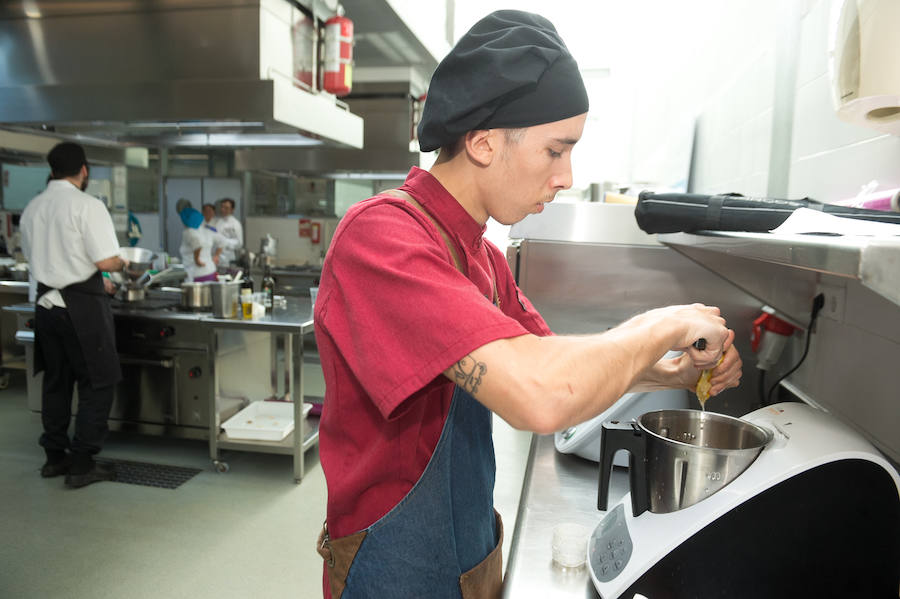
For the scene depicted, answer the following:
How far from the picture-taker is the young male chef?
73cm

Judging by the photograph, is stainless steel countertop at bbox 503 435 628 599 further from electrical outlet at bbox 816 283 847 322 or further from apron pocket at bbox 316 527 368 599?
electrical outlet at bbox 816 283 847 322

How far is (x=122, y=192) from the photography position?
28.3 feet

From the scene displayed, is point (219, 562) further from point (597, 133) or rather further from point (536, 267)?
point (597, 133)

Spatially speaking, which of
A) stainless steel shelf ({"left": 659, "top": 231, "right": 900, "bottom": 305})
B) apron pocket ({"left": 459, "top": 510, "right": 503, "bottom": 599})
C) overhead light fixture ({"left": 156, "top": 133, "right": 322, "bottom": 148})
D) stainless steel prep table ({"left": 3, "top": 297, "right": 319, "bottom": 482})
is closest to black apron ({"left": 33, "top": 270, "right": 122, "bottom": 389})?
stainless steel prep table ({"left": 3, "top": 297, "right": 319, "bottom": 482})

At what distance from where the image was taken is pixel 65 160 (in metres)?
3.46

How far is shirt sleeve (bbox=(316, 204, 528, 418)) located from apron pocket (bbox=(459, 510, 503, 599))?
0.38m

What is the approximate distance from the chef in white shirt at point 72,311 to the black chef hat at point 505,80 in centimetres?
316

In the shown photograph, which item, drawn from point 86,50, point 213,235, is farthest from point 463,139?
point 213,235

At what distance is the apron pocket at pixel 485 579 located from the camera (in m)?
0.99

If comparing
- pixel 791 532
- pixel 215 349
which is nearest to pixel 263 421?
pixel 215 349

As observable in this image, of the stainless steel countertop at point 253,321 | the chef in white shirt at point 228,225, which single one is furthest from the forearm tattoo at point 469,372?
the chef in white shirt at point 228,225

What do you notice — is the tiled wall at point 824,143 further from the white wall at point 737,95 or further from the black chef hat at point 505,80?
the black chef hat at point 505,80

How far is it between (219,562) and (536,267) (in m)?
1.98

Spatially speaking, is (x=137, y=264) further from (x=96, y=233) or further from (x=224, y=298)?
(x=224, y=298)
